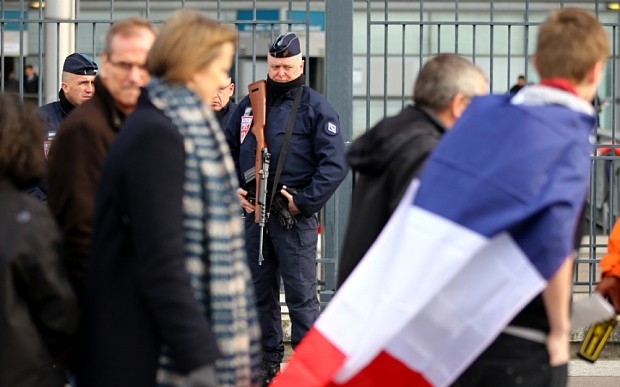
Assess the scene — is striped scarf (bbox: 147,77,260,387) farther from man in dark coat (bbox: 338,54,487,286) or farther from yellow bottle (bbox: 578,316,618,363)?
yellow bottle (bbox: 578,316,618,363)

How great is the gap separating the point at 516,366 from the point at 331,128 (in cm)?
315

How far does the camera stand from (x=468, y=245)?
2.42 metres

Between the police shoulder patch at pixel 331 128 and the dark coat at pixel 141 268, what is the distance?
311 cm

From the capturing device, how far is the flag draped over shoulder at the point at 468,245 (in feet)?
7.88

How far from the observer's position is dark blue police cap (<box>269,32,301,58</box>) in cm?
567

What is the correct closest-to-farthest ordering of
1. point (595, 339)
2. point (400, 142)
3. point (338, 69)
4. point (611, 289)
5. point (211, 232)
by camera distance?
point (211, 232)
point (400, 142)
point (595, 339)
point (611, 289)
point (338, 69)

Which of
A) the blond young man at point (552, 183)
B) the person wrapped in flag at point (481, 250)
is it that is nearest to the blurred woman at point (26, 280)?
the person wrapped in flag at point (481, 250)

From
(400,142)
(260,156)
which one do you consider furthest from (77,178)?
(260,156)

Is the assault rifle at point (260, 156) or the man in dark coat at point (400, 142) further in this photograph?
the assault rifle at point (260, 156)

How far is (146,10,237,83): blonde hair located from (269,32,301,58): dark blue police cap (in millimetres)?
3155

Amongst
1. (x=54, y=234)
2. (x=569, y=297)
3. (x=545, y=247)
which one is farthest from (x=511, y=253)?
(x=54, y=234)

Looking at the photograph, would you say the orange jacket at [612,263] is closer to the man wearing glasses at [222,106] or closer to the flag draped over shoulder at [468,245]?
the flag draped over shoulder at [468,245]

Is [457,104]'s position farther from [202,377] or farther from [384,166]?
[202,377]

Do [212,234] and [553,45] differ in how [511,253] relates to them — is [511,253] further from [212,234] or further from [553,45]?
[212,234]
